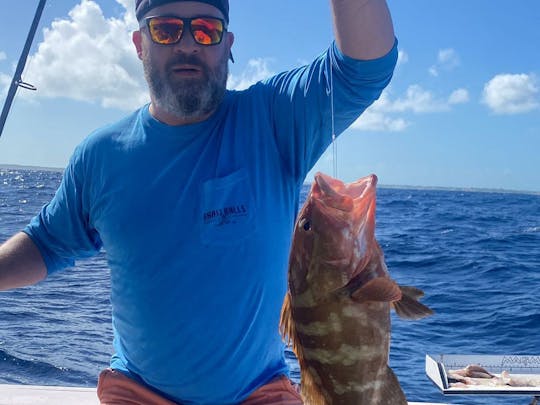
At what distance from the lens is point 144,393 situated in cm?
313

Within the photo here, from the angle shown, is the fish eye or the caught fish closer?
the fish eye

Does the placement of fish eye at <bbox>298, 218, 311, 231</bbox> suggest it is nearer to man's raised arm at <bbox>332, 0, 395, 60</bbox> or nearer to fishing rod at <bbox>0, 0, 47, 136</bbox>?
man's raised arm at <bbox>332, 0, 395, 60</bbox>

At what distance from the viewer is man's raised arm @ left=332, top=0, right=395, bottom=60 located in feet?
7.75

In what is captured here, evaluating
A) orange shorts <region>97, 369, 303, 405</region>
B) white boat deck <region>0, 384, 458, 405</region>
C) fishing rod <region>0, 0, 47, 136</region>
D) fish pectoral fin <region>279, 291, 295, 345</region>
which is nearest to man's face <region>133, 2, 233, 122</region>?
fish pectoral fin <region>279, 291, 295, 345</region>

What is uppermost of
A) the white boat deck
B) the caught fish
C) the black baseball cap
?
the black baseball cap

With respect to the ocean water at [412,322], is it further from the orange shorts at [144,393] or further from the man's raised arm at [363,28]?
the man's raised arm at [363,28]

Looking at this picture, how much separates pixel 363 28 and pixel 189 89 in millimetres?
939

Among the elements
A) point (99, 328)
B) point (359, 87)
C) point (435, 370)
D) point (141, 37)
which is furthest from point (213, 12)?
point (99, 328)

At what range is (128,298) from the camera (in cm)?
312

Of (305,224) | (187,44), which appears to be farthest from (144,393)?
(187,44)

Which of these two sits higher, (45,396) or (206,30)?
(206,30)

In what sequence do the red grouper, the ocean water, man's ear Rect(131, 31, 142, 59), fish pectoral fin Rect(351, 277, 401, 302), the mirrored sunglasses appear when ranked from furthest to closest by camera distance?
the ocean water < man's ear Rect(131, 31, 142, 59) < the mirrored sunglasses < the red grouper < fish pectoral fin Rect(351, 277, 401, 302)

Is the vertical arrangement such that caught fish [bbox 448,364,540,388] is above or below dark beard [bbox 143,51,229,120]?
below

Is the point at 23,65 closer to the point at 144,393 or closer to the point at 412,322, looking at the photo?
the point at 144,393
